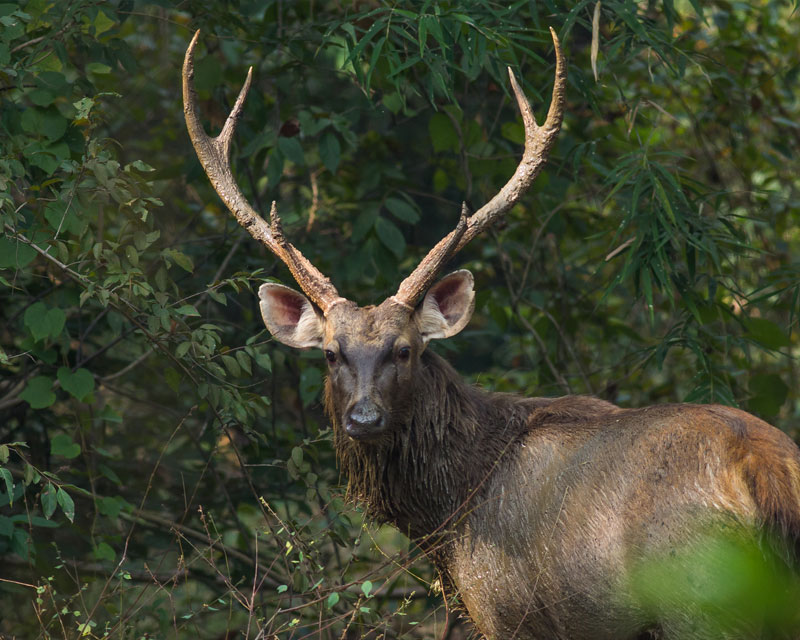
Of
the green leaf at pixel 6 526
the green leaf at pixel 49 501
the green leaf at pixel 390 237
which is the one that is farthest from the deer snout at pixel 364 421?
the green leaf at pixel 390 237

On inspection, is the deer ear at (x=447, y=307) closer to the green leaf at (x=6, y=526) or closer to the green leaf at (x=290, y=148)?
the green leaf at (x=290, y=148)

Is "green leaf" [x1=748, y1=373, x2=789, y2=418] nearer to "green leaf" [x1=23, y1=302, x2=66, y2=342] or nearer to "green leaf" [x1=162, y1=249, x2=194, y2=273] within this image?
"green leaf" [x1=162, y1=249, x2=194, y2=273]

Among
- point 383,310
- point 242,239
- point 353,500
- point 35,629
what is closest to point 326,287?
point 383,310

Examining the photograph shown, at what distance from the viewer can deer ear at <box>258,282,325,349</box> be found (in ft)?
14.5

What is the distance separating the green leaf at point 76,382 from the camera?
4.68m

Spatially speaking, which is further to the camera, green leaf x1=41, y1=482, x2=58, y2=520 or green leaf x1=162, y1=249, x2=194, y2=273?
green leaf x1=162, y1=249, x2=194, y2=273

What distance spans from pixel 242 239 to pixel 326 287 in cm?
203

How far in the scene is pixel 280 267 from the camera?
6090 millimetres

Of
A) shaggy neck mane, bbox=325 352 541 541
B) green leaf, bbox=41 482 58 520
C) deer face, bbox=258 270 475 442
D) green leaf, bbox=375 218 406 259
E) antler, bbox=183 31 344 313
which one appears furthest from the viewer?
green leaf, bbox=375 218 406 259

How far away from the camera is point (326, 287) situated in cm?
439

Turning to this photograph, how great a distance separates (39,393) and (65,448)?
13.1 inches

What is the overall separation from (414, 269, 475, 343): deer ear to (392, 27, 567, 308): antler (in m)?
0.10

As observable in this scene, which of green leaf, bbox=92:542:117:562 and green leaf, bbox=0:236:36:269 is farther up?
green leaf, bbox=0:236:36:269

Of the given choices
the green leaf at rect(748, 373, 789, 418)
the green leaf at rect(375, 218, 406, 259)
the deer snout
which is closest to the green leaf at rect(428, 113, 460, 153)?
the green leaf at rect(375, 218, 406, 259)
